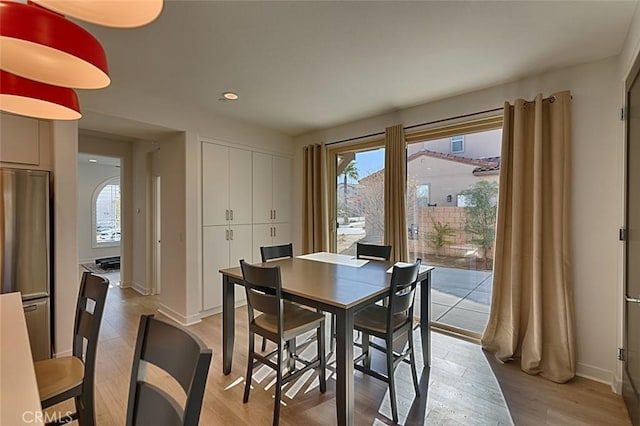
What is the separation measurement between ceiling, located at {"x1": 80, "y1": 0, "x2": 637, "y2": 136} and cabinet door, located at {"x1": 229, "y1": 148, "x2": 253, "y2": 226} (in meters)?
0.99

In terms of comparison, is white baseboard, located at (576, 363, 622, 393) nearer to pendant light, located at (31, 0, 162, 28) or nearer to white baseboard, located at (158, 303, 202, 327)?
pendant light, located at (31, 0, 162, 28)

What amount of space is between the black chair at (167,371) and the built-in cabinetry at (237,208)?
9.22 ft

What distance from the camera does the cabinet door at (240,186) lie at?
155 inches

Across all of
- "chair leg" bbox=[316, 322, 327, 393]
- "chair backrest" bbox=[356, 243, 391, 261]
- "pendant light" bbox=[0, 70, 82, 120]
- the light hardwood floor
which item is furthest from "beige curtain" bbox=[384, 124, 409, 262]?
"pendant light" bbox=[0, 70, 82, 120]

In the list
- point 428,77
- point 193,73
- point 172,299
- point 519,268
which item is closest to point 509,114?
point 428,77

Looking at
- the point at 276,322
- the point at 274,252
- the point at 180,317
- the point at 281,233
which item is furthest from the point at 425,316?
the point at 180,317

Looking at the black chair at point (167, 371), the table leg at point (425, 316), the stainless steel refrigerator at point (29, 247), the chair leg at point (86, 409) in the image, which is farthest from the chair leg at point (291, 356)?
the stainless steel refrigerator at point (29, 247)

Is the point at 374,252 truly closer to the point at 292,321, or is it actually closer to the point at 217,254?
the point at 292,321

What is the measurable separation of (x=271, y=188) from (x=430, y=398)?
10.9 feet

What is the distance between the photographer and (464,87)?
286 cm

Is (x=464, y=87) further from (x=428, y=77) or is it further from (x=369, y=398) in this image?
(x=369, y=398)

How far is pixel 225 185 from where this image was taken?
3859 mm

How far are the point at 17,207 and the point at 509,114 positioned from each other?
4.33 metres

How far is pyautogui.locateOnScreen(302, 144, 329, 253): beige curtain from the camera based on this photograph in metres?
4.29
